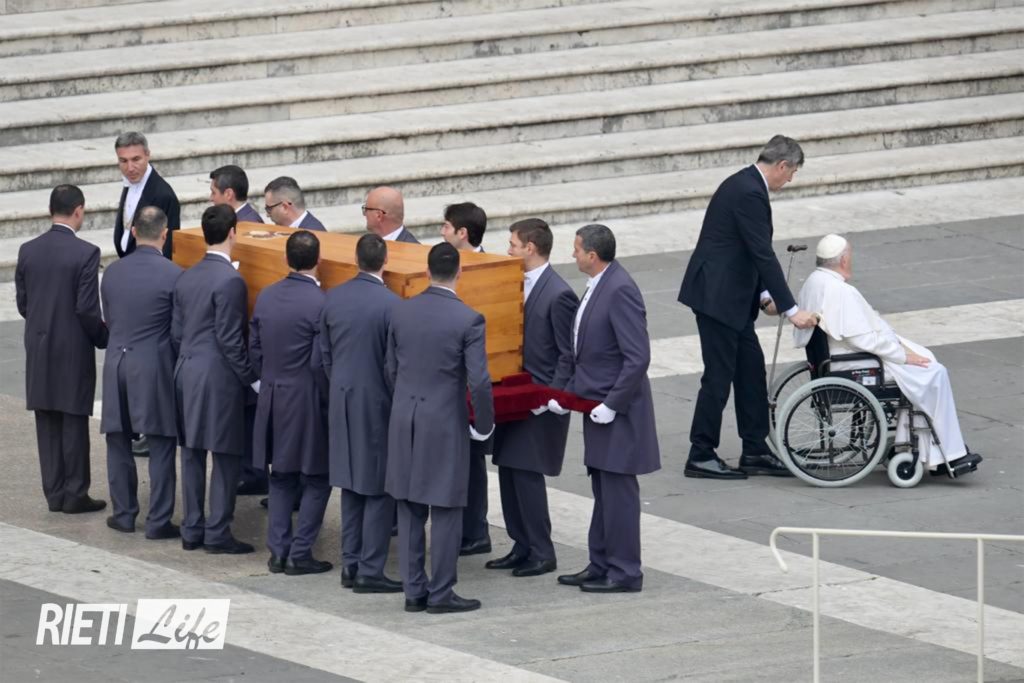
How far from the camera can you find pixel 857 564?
9555 mm

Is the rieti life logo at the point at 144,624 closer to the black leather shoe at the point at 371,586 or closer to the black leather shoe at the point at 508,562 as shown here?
the black leather shoe at the point at 371,586

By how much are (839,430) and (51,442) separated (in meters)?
4.22

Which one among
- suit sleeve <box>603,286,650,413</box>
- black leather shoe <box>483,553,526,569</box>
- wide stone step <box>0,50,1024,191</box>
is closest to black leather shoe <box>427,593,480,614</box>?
black leather shoe <box>483,553,526,569</box>

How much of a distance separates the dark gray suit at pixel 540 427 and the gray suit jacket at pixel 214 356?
1300 millimetres

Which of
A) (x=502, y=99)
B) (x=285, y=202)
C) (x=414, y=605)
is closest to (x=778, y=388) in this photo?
(x=285, y=202)

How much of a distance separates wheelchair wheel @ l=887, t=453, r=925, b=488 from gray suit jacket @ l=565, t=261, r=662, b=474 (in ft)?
6.83

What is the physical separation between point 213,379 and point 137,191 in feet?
7.61

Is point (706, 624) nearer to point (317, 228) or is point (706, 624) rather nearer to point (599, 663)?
point (599, 663)

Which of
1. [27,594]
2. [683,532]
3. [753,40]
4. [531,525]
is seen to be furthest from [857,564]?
[753,40]

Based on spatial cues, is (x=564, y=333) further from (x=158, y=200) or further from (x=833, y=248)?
(x=158, y=200)

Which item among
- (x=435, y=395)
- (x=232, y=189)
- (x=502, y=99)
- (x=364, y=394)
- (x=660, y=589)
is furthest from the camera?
(x=502, y=99)

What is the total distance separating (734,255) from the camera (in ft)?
36.7

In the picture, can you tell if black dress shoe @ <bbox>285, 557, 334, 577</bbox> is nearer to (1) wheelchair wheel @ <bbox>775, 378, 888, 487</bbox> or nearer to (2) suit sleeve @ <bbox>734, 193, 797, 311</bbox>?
(1) wheelchair wheel @ <bbox>775, 378, 888, 487</bbox>

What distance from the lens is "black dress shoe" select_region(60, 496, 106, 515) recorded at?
10.3 metres
